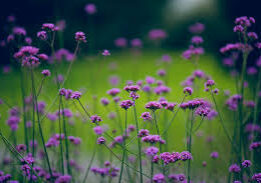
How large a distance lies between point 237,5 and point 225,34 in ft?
2.69

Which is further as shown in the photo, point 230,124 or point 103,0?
point 103,0

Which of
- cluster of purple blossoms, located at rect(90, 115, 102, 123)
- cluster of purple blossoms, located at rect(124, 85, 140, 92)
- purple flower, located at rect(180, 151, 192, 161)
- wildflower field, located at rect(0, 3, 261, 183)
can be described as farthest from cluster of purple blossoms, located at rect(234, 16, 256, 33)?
cluster of purple blossoms, located at rect(90, 115, 102, 123)

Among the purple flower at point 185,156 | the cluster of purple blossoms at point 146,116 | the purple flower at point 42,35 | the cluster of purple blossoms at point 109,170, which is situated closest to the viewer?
the purple flower at point 185,156

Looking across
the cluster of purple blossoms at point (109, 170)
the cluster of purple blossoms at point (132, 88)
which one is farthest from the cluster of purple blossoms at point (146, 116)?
the cluster of purple blossoms at point (109, 170)

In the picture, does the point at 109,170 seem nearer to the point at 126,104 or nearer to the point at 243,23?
the point at 126,104

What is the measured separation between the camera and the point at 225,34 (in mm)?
5125

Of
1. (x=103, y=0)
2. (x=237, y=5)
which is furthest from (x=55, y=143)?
(x=103, y=0)

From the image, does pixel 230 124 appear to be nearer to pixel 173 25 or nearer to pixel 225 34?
pixel 225 34

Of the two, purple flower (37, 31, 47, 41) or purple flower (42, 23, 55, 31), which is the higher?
purple flower (42, 23, 55, 31)

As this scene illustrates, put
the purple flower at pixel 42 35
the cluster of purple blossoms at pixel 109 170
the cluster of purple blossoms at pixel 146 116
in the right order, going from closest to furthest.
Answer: the cluster of purple blossoms at pixel 146 116
the purple flower at pixel 42 35
the cluster of purple blossoms at pixel 109 170

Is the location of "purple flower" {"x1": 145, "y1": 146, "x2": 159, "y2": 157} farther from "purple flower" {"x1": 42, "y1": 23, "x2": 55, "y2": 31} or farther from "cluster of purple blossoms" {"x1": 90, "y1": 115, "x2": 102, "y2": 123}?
"purple flower" {"x1": 42, "y1": 23, "x2": 55, "y2": 31}

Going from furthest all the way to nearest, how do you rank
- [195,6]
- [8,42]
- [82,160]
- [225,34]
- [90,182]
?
[195,6]
[225,34]
[82,160]
[90,182]
[8,42]

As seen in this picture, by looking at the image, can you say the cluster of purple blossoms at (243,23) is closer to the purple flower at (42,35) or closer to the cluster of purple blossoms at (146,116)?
the cluster of purple blossoms at (146,116)

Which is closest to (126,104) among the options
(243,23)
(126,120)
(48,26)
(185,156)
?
(126,120)
